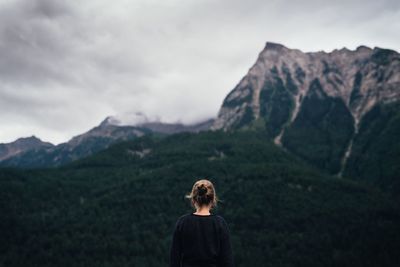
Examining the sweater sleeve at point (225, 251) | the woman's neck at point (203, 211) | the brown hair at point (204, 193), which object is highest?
the brown hair at point (204, 193)

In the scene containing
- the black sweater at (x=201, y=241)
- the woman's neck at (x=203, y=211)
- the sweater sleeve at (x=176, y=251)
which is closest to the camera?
the sweater sleeve at (x=176, y=251)

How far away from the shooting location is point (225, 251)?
10164mm

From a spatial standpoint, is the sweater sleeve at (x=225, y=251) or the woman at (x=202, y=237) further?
the woman at (x=202, y=237)

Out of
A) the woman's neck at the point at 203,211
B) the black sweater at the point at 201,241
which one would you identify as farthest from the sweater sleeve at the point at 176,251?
the woman's neck at the point at 203,211

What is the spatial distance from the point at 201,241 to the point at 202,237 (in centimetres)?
10

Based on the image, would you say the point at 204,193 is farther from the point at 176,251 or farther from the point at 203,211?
the point at 176,251

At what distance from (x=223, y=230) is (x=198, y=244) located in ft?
2.22

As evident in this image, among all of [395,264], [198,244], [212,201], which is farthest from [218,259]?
[395,264]

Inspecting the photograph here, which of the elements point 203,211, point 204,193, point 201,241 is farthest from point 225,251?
point 204,193

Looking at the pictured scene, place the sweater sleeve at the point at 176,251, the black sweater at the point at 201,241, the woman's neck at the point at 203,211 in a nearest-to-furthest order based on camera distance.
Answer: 1. the sweater sleeve at the point at 176,251
2. the black sweater at the point at 201,241
3. the woman's neck at the point at 203,211

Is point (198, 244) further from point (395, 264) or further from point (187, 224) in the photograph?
point (395, 264)

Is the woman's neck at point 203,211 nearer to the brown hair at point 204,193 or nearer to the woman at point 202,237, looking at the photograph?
the woman at point 202,237

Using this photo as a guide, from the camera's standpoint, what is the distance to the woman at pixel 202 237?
402 inches

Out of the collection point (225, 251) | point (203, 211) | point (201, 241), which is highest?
point (203, 211)
